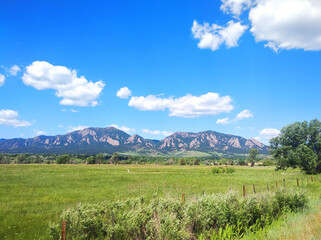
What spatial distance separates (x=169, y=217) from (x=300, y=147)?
57237 mm

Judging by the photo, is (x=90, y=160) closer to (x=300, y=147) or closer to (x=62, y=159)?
(x=62, y=159)

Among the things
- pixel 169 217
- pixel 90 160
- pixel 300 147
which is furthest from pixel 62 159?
pixel 169 217

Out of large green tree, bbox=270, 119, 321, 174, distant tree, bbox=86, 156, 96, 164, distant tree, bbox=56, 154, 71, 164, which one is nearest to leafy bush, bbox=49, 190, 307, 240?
large green tree, bbox=270, 119, 321, 174

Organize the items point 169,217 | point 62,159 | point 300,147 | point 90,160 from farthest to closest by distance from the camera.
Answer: point 90,160 < point 62,159 < point 300,147 < point 169,217

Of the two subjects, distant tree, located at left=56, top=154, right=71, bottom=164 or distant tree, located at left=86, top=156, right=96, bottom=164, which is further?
distant tree, located at left=86, top=156, right=96, bottom=164

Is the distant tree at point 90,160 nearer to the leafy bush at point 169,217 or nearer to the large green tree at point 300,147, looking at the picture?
the large green tree at point 300,147

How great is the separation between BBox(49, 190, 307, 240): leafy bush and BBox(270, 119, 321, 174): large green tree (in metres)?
46.8

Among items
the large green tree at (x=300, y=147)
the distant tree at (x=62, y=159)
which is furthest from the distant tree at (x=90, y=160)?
the large green tree at (x=300, y=147)

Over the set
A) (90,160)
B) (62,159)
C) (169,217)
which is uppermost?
(169,217)

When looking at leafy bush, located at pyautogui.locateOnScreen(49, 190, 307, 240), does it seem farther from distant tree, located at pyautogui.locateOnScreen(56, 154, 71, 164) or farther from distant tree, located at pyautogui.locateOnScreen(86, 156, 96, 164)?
distant tree, located at pyautogui.locateOnScreen(86, 156, 96, 164)

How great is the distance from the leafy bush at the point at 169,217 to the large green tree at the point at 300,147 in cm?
4677

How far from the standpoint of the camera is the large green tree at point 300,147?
176 ft

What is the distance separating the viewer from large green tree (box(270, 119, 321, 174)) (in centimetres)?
5350

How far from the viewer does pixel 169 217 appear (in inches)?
382
